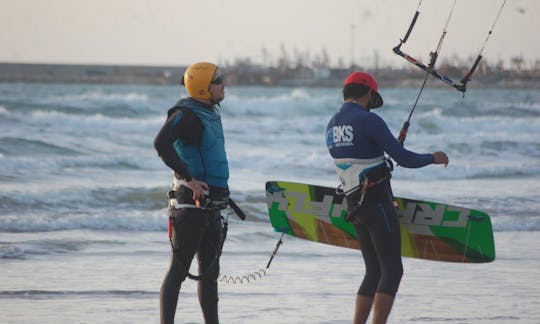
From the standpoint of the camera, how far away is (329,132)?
216 inches

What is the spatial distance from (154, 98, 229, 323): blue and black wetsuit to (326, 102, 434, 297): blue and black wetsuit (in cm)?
71

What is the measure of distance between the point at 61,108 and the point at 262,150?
1202cm

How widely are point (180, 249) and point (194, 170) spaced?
415 mm

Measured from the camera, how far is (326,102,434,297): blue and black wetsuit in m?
5.28

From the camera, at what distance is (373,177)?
5359 mm

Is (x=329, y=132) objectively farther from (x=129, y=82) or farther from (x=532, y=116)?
(x=129, y=82)

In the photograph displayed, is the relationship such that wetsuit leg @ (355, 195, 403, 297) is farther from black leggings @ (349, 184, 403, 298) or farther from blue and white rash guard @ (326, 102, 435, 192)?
blue and white rash guard @ (326, 102, 435, 192)

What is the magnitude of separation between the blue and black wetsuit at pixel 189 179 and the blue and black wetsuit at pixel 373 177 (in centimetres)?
71

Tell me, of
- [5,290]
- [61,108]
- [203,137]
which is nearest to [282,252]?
[5,290]

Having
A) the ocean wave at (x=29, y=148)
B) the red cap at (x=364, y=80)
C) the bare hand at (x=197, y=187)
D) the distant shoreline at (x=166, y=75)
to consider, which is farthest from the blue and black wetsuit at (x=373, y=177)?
the distant shoreline at (x=166, y=75)

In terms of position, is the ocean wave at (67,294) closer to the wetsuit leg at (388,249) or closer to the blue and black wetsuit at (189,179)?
the blue and black wetsuit at (189,179)

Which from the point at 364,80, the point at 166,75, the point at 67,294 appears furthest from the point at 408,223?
the point at 166,75

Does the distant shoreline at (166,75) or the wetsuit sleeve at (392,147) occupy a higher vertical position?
the wetsuit sleeve at (392,147)

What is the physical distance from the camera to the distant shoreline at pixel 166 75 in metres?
103
